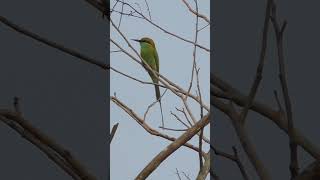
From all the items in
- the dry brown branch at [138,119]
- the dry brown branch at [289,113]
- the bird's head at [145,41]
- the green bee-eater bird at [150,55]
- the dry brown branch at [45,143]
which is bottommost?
the dry brown branch at [138,119]

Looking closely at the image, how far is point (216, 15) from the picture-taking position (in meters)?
0.99

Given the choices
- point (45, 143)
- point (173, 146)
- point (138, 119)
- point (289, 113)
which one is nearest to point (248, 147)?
point (289, 113)

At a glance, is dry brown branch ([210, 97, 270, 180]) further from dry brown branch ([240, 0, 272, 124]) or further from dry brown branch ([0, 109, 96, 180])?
dry brown branch ([0, 109, 96, 180])

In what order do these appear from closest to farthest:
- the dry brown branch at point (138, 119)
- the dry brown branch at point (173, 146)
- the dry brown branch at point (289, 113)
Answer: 1. the dry brown branch at point (289, 113)
2. the dry brown branch at point (173, 146)
3. the dry brown branch at point (138, 119)

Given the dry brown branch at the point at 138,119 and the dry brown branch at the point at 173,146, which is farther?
the dry brown branch at the point at 138,119

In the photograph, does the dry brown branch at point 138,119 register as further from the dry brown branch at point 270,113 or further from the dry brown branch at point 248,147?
the dry brown branch at point 248,147

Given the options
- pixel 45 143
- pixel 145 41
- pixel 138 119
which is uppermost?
pixel 45 143

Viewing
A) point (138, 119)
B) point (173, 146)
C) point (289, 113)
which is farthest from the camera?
point (138, 119)

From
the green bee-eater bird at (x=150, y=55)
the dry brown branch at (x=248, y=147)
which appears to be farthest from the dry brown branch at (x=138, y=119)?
the dry brown branch at (x=248, y=147)

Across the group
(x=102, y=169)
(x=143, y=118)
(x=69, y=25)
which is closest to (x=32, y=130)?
(x=102, y=169)

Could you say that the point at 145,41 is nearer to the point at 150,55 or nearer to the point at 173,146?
the point at 150,55

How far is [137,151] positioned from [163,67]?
192 mm

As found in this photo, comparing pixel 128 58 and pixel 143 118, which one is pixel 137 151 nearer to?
pixel 143 118

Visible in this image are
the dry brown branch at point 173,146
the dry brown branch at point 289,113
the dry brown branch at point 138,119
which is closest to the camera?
the dry brown branch at point 289,113
